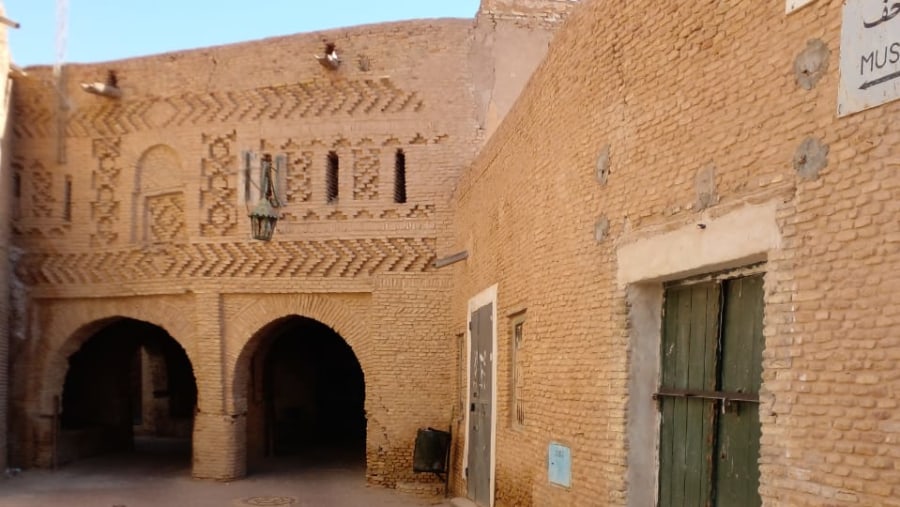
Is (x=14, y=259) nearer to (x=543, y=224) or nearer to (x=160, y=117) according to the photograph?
(x=160, y=117)

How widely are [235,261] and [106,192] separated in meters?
2.79

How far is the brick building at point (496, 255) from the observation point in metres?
3.44

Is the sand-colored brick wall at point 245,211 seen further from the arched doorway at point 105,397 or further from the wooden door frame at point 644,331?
the wooden door frame at point 644,331

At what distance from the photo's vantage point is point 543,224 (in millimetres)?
6699

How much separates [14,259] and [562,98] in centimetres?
1054

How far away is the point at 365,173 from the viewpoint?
39.2 ft

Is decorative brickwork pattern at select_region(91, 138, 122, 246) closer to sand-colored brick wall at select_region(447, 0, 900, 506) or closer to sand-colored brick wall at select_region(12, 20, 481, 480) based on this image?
sand-colored brick wall at select_region(12, 20, 481, 480)

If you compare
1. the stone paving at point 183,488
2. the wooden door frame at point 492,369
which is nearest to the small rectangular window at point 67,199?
the stone paving at point 183,488

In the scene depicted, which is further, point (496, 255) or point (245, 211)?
point (245, 211)


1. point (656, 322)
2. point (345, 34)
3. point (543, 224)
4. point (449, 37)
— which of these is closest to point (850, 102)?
point (656, 322)

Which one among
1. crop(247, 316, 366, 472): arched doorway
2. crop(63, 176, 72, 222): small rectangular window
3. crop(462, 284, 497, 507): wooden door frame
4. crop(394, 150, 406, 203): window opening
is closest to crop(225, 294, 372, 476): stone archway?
crop(247, 316, 366, 472): arched doorway

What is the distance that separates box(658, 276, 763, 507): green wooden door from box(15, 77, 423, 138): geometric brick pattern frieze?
7691 millimetres

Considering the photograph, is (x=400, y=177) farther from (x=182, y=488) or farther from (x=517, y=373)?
(x=182, y=488)

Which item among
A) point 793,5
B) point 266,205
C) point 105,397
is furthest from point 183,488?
point 793,5
